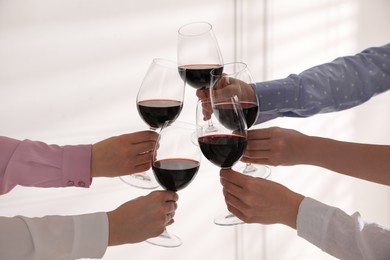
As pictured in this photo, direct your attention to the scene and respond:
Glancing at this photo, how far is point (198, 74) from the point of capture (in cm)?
141

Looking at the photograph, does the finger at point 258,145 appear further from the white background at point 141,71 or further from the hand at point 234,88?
the white background at point 141,71

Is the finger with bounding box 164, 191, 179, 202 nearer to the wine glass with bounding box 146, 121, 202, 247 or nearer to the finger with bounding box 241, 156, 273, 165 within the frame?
the wine glass with bounding box 146, 121, 202, 247

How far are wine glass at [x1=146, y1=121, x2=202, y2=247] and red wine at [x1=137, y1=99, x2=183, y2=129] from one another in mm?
128

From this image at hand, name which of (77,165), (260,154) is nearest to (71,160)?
(77,165)

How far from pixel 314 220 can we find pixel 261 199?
0.12 meters

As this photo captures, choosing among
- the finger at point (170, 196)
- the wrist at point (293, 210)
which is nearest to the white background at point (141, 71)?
the finger at point (170, 196)

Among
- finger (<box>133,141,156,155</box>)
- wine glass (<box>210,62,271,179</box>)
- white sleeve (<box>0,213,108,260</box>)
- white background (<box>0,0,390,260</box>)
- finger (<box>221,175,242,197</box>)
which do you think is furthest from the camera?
white background (<box>0,0,390,260</box>)

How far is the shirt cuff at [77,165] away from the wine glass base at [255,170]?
0.39 m

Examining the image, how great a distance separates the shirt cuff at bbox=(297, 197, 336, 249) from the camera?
1146 mm

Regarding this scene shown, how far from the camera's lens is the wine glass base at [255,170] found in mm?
1428

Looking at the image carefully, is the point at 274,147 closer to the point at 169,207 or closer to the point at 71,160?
the point at 169,207

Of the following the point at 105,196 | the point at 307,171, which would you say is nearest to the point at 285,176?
the point at 307,171

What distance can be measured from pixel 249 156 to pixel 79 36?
851mm

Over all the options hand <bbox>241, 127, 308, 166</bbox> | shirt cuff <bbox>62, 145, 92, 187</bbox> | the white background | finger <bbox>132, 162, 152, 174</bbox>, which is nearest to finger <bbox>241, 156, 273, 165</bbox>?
hand <bbox>241, 127, 308, 166</bbox>
